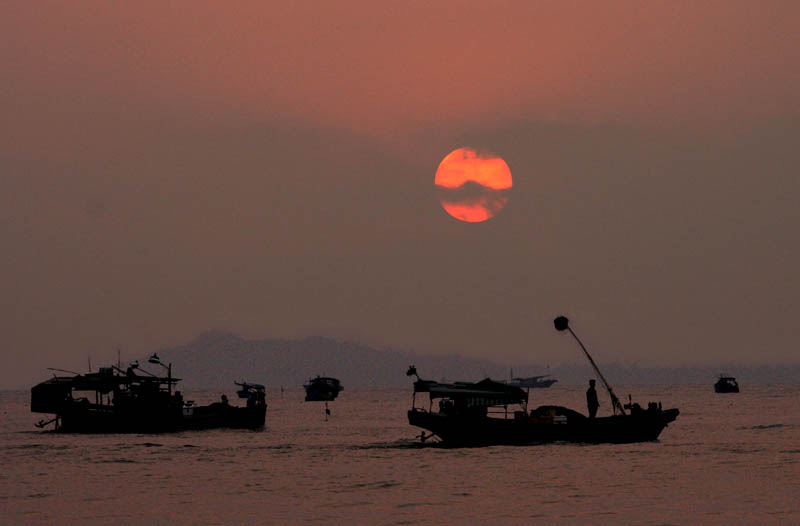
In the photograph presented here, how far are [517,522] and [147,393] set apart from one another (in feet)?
171

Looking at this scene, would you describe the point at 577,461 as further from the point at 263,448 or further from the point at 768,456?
the point at 263,448

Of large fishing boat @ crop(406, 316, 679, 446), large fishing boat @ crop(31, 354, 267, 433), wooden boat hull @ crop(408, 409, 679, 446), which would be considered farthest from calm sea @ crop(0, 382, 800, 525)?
large fishing boat @ crop(31, 354, 267, 433)

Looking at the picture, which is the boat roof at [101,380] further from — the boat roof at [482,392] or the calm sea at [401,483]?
the boat roof at [482,392]

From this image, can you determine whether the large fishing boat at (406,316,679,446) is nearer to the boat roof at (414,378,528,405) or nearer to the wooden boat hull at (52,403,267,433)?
the boat roof at (414,378,528,405)

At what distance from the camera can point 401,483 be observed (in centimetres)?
4441

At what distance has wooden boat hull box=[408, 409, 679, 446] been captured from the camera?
58.9m

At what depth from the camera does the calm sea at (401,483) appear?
3488 centimetres

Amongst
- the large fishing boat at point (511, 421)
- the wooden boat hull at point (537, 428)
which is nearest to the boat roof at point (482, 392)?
the large fishing boat at point (511, 421)

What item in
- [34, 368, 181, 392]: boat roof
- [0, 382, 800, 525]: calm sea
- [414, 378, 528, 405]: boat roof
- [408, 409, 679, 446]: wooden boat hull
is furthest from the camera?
[34, 368, 181, 392]: boat roof

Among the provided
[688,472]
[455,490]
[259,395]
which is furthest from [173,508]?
[259,395]

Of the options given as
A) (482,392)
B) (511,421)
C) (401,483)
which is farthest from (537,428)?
(401,483)

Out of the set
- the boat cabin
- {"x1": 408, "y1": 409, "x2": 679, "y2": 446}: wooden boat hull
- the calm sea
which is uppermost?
the boat cabin

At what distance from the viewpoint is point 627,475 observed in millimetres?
45781

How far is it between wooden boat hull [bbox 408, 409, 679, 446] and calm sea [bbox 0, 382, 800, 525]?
2.51 ft
